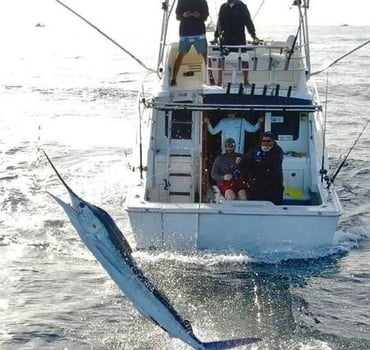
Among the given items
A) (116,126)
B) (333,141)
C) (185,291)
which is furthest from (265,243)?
(116,126)

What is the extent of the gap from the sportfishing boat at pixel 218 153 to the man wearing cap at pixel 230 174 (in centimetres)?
24

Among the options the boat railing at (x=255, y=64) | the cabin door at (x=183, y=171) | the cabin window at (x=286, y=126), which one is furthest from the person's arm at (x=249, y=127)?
the cabin door at (x=183, y=171)

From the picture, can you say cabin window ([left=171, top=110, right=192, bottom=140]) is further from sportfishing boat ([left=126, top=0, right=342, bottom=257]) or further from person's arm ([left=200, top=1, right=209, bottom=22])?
person's arm ([left=200, top=1, right=209, bottom=22])

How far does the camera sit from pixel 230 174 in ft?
39.9

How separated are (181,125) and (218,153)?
0.90m

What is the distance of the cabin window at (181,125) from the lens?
13000 mm

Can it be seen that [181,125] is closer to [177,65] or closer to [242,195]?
[177,65]

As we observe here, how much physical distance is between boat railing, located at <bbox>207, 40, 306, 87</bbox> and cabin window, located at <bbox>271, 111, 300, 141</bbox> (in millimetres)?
547

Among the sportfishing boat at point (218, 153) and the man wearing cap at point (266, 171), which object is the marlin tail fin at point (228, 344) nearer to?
the sportfishing boat at point (218, 153)

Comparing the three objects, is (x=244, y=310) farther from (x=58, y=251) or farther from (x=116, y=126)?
(x=116, y=126)

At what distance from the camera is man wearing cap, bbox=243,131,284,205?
11836 millimetres

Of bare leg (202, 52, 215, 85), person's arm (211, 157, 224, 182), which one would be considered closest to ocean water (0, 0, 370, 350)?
person's arm (211, 157, 224, 182)

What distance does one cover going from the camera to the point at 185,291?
10.7 meters

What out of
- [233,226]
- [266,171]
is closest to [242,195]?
[266,171]
